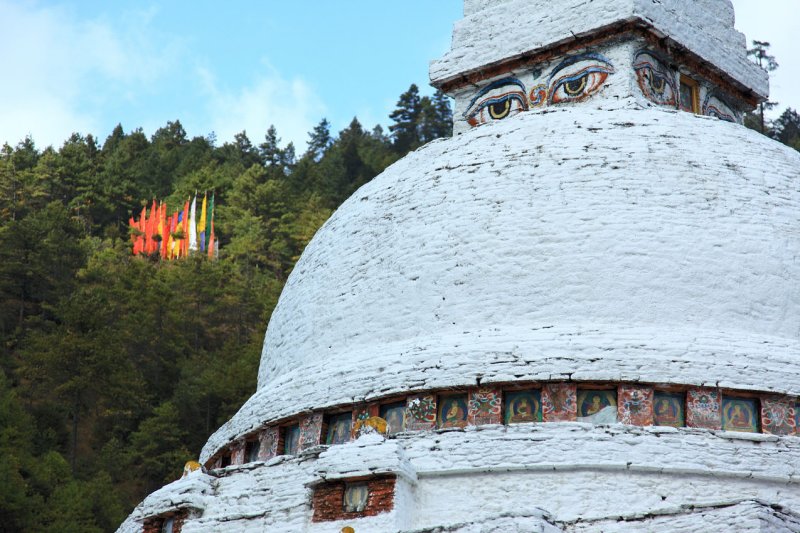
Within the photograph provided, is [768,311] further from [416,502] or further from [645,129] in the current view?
[416,502]

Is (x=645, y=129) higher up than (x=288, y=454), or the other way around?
(x=645, y=129)

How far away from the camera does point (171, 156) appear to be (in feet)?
225

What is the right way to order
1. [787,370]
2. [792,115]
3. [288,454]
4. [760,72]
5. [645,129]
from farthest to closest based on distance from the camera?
[792,115], [760,72], [645,129], [288,454], [787,370]

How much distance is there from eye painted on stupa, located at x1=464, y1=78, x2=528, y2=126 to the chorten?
6.95 feet

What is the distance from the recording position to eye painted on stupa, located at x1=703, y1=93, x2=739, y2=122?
18.3 metres

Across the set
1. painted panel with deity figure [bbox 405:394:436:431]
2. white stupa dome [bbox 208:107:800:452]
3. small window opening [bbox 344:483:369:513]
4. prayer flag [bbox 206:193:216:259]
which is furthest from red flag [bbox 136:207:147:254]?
small window opening [bbox 344:483:369:513]

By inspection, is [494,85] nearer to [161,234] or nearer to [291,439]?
[291,439]

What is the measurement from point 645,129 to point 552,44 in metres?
3.31

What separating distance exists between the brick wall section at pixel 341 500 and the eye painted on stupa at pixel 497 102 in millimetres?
7190

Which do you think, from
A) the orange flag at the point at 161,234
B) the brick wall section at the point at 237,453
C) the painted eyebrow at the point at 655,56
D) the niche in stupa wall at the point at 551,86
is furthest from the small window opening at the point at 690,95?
the orange flag at the point at 161,234

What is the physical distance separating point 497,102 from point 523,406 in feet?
21.7

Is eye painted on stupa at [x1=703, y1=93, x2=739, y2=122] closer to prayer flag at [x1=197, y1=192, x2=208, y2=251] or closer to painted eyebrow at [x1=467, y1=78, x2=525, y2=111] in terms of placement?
painted eyebrow at [x1=467, y1=78, x2=525, y2=111]

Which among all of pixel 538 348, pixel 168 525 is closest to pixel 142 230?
pixel 168 525

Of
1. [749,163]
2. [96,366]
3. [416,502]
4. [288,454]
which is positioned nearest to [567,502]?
[416,502]
